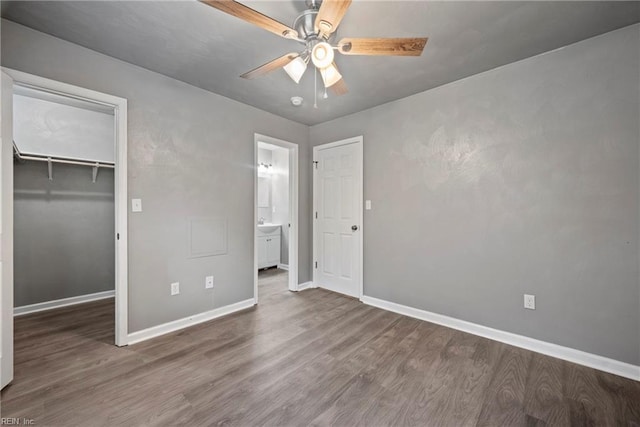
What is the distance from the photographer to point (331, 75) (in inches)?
72.0

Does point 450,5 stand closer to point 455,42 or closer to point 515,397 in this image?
point 455,42

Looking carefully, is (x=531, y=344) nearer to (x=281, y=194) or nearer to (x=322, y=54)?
(x=322, y=54)

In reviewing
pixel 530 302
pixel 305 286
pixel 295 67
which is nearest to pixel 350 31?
pixel 295 67

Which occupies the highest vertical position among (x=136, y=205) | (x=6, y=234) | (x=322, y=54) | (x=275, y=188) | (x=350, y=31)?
(x=350, y=31)

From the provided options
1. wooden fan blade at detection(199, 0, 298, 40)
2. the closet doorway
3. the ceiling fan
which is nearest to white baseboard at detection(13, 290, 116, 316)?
the closet doorway

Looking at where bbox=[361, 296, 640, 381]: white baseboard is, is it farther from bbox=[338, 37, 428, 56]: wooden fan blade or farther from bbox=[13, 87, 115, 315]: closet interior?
bbox=[13, 87, 115, 315]: closet interior

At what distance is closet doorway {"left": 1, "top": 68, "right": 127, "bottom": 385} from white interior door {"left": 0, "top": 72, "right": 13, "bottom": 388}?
2.96ft

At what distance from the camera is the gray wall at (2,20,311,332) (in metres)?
2.13

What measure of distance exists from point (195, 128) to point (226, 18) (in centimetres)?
130

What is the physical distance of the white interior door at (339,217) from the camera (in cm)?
356

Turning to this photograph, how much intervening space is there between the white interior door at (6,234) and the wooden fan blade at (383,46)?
7.46 feet

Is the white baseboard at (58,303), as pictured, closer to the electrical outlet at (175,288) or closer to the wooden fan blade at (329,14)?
the electrical outlet at (175,288)

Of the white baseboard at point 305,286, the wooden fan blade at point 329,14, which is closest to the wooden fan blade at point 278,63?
the wooden fan blade at point 329,14

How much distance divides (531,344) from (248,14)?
10.5 feet
